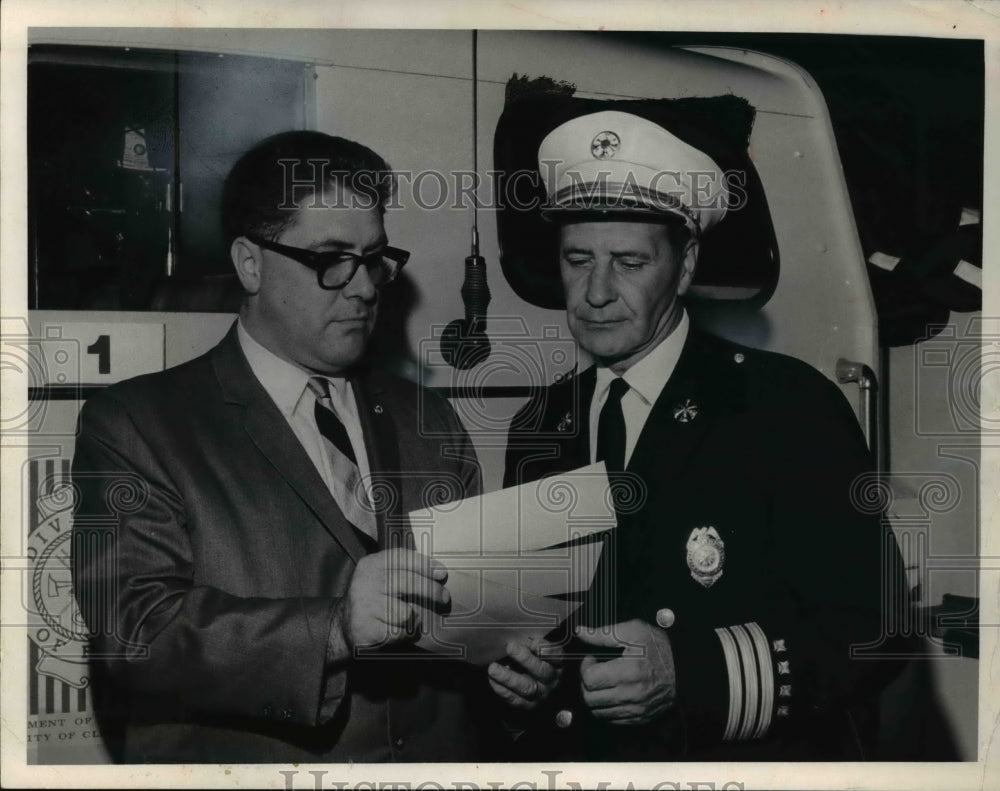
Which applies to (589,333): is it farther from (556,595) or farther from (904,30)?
(904,30)

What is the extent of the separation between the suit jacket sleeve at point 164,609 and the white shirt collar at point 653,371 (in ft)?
1.93

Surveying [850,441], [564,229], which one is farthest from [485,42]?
[850,441]

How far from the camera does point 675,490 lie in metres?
1.73

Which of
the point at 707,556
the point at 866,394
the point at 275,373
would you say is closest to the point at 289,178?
the point at 275,373

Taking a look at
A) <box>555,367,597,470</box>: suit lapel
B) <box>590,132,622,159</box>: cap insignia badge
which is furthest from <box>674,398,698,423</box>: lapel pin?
<box>590,132,622,159</box>: cap insignia badge

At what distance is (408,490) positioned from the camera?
173 cm

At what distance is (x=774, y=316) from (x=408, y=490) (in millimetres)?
688

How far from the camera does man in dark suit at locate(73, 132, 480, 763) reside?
1.68 meters

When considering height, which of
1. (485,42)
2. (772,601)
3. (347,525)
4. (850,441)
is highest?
(485,42)

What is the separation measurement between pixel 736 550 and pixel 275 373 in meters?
0.82

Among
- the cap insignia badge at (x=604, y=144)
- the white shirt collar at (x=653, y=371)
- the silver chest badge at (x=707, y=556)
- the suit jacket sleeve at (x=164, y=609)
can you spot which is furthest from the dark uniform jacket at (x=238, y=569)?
the cap insignia badge at (x=604, y=144)

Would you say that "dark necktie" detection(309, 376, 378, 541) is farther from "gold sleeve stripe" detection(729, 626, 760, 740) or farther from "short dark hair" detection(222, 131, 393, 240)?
"gold sleeve stripe" detection(729, 626, 760, 740)

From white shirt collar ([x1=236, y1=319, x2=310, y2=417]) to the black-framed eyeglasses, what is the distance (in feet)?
0.46

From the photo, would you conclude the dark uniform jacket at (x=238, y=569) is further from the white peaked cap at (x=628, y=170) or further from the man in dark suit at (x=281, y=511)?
the white peaked cap at (x=628, y=170)
